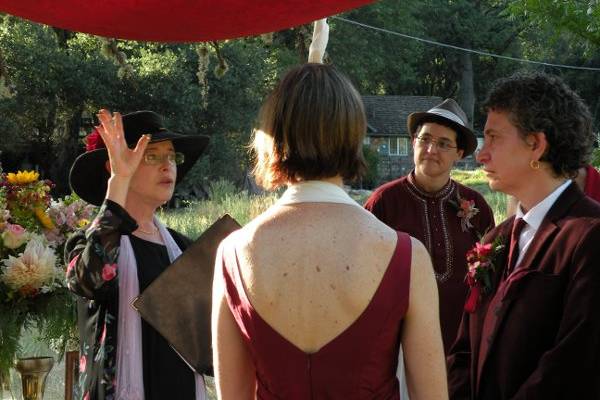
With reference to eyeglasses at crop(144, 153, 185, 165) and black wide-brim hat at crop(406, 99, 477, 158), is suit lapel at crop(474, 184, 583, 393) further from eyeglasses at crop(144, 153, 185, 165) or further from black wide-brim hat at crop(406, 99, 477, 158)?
black wide-brim hat at crop(406, 99, 477, 158)

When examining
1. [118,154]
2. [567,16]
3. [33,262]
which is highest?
[567,16]

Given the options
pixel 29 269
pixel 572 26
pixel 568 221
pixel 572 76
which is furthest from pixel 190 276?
pixel 572 76

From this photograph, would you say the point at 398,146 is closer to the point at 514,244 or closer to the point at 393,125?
the point at 393,125

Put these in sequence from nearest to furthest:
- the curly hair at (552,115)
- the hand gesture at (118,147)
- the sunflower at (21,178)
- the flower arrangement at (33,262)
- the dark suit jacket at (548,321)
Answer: the dark suit jacket at (548,321)
the curly hair at (552,115)
the hand gesture at (118,147)
the flower arrangement at (33,262)
the sunflower at (21,178)

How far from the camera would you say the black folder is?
3.10m

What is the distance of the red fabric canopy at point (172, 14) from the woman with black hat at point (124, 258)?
0.33 metres

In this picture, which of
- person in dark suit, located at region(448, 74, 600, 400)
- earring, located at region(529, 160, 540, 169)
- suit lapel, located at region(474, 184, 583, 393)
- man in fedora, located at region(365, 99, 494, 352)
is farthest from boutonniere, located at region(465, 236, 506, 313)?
man in fedora, located at region(365, 99, 494, 352)

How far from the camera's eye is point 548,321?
97.3 inches

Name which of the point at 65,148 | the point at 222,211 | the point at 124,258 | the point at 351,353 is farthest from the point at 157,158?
the point at 65,148

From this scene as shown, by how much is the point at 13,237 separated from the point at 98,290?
844mm

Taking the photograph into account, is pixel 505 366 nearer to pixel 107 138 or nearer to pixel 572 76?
pixel 107 138

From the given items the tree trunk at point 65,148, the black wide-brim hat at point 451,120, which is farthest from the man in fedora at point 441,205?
the tree trunk at point 65,148

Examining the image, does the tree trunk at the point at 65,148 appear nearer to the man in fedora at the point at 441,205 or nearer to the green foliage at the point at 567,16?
the green foliage at the point at 567,16

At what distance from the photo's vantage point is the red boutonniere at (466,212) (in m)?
4.67
